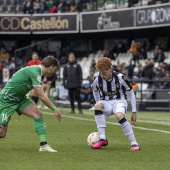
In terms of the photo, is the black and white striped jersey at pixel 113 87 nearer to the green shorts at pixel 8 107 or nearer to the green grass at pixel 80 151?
the green grass at pixel 80 151

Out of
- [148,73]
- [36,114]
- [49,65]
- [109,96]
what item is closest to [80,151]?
[36,114]

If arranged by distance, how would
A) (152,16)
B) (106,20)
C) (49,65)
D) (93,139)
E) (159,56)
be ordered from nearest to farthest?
1. (49,65)
2. (93,139)
3. (159,56)
4. (152,16)
5. (106,20)

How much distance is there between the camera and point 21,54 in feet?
152

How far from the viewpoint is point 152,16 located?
123 feet

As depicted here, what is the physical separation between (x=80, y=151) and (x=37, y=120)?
0.92 meters

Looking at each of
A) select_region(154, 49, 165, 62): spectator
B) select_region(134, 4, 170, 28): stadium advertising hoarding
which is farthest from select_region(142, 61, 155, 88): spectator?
select_region(134, 4, 170, 28): stadium advertising hoarding

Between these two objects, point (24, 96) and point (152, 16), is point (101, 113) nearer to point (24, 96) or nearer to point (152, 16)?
point (24, 96)

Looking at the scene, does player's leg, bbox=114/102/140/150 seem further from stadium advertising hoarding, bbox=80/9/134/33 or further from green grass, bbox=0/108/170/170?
stadium advertising hoarding, bbox=80/9/134/33

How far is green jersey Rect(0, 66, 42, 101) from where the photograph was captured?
10.8 metres

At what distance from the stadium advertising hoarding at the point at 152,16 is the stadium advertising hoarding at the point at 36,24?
20.8 feet

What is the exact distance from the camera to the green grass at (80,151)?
9359 mm

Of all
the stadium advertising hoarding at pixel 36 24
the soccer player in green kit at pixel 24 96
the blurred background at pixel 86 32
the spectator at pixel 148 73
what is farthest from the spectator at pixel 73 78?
the stadium advertising hoarding at pixel 36 24

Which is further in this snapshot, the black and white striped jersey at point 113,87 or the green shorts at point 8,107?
the black and white striped jersey at point 113,87

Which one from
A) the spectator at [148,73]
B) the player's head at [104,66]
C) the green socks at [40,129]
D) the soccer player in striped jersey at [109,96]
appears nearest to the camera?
the green socks at [40,129]
